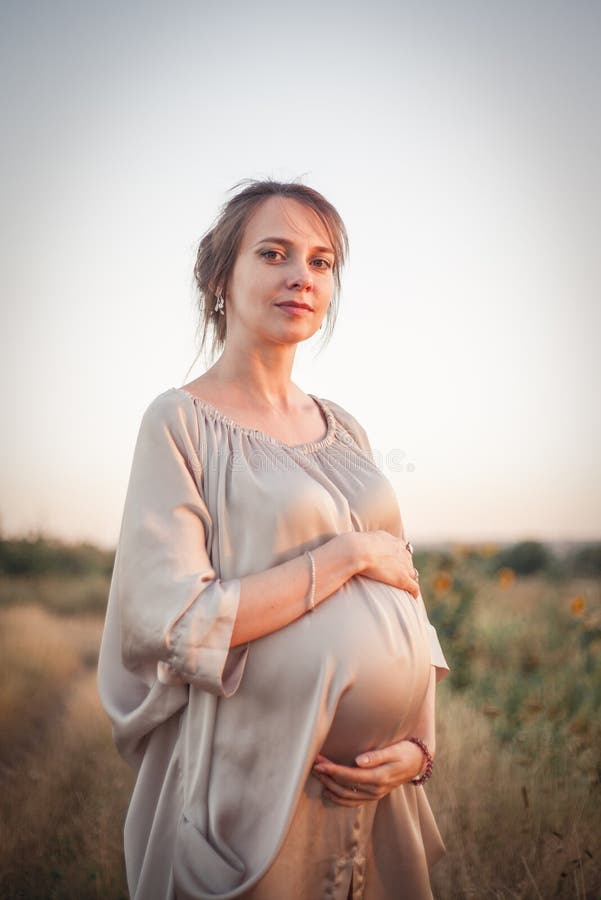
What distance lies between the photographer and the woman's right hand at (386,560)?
6.17ft

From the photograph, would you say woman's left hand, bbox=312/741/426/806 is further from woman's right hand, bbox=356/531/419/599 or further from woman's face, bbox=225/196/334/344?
woman's face, bbox=225/196/334/344

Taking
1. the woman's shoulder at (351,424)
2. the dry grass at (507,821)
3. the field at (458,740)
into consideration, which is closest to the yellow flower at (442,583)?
the field at (458,740)

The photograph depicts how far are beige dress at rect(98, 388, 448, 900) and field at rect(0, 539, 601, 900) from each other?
43.6 inches

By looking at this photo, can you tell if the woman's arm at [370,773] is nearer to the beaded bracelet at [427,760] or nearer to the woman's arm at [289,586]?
the beaded bracelet at [427,760]

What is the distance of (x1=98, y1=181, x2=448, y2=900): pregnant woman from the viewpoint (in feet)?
5.60

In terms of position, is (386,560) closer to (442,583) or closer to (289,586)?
(289,586)

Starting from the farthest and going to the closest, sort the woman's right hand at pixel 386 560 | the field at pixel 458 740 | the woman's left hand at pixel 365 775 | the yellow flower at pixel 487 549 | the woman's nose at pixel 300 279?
the yellow flower at pixel 487 549 → the field at pixel 458 740 → the woman's nose at pixel 300 279 → the woman's right hand at pixel 386 560 → the woman's left hand at pixel 365 775

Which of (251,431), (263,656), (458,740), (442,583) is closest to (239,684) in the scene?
(263,656)

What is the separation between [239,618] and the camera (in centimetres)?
168

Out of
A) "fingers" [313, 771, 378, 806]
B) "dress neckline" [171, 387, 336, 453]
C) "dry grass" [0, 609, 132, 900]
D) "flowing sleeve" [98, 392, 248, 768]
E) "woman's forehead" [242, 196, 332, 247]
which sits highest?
"woman's forehead" [242, 196, 332, 247]

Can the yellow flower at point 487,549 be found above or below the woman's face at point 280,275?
below

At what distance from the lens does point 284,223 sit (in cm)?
205

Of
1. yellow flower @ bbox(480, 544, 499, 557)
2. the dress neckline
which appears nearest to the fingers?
the dress neckline

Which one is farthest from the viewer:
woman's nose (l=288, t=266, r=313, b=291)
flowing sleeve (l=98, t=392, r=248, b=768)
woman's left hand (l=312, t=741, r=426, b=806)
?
woman's nose (l=288, t=266, r=313, b=291)
